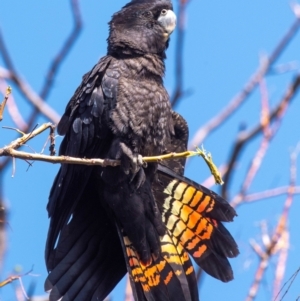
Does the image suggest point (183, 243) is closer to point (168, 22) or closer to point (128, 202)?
point (128, 202)

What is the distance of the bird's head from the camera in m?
3.77

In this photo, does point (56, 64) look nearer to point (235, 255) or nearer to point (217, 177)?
point (235, 255)

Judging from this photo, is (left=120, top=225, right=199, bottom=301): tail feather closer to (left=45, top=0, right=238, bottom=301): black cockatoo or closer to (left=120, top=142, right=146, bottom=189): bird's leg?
(left=45, top=0, right=238, bottom=301): black cockatoo

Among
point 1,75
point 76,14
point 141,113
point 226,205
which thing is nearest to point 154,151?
point 141,113

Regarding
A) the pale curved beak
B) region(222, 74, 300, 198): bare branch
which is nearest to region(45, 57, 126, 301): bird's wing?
the pale curved beak

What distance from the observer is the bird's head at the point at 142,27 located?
12.4 ft

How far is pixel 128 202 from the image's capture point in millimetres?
3527

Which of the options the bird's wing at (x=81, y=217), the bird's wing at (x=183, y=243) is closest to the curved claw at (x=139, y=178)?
the bird's wing at (x=81, y=217)

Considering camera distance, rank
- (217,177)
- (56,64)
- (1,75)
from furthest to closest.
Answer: (1,75) → (56,64) → (217,177)

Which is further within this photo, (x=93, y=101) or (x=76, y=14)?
(x=76, y=14)

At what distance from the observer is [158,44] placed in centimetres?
384

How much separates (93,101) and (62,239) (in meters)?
0.72

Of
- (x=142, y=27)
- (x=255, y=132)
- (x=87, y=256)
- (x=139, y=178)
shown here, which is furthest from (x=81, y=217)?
(x=255, y=132)

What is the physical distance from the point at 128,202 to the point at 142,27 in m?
1.03
